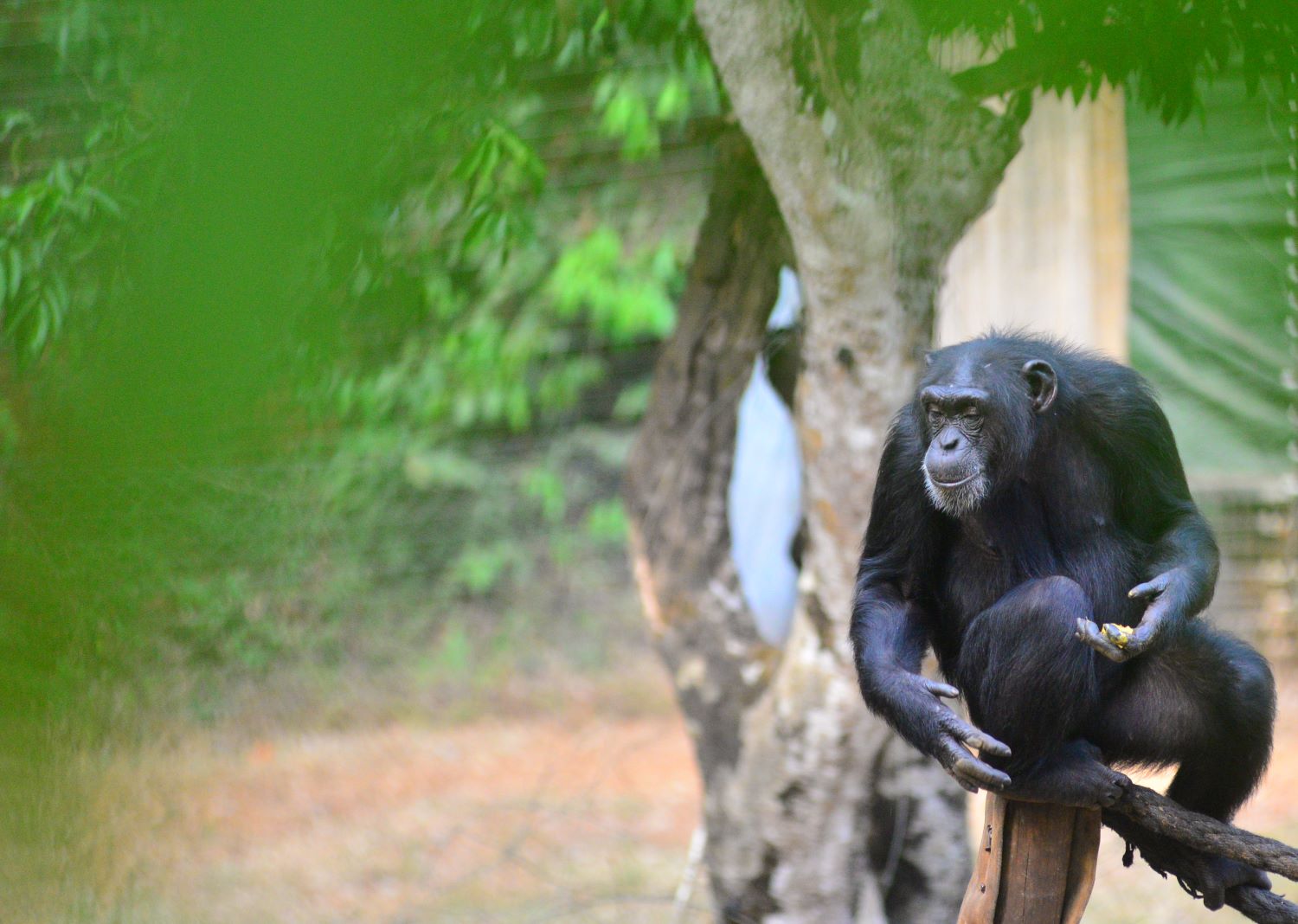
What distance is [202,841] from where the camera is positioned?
6.41 m

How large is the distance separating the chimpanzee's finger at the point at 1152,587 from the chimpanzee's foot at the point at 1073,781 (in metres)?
0.36

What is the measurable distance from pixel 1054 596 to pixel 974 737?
14.2 inches

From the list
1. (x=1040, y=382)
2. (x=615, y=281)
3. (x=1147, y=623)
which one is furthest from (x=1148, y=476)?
(x=615, y=281)

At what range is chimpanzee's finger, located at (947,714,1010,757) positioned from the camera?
2.29 meters

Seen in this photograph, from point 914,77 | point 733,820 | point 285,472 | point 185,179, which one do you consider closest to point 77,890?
point 285,472

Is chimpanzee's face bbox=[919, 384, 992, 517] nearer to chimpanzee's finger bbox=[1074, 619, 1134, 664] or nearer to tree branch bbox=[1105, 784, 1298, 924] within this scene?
chimpanzee's finger bbox=[1074, 619, 1134, 664]

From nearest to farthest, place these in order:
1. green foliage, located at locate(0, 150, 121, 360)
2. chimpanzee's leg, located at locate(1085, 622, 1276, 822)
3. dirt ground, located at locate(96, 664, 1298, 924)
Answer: chimpanzee's leg, located at locate(1085, 622, 1276, 822), green foliage, located at locate(0, 150, 121, 360), dirt ground, located at locate(96, 664, 1298, 924)

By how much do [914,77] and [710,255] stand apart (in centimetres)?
148

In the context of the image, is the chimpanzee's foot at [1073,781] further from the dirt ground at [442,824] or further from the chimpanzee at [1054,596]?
the dirt ground at [442,824]

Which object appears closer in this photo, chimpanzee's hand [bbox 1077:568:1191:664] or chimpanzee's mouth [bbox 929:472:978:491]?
chimpanzee's hand [bbox 1077:568:1191:664]

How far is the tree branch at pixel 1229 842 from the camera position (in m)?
2.31

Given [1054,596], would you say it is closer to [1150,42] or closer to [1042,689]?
[1042,689]

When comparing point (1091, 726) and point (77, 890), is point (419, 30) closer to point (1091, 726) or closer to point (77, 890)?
point (1091, 726)

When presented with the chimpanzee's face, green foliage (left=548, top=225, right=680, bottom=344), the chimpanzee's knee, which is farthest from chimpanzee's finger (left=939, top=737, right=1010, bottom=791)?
green foliage (left=548, top=225, right=680, bottom=344)
